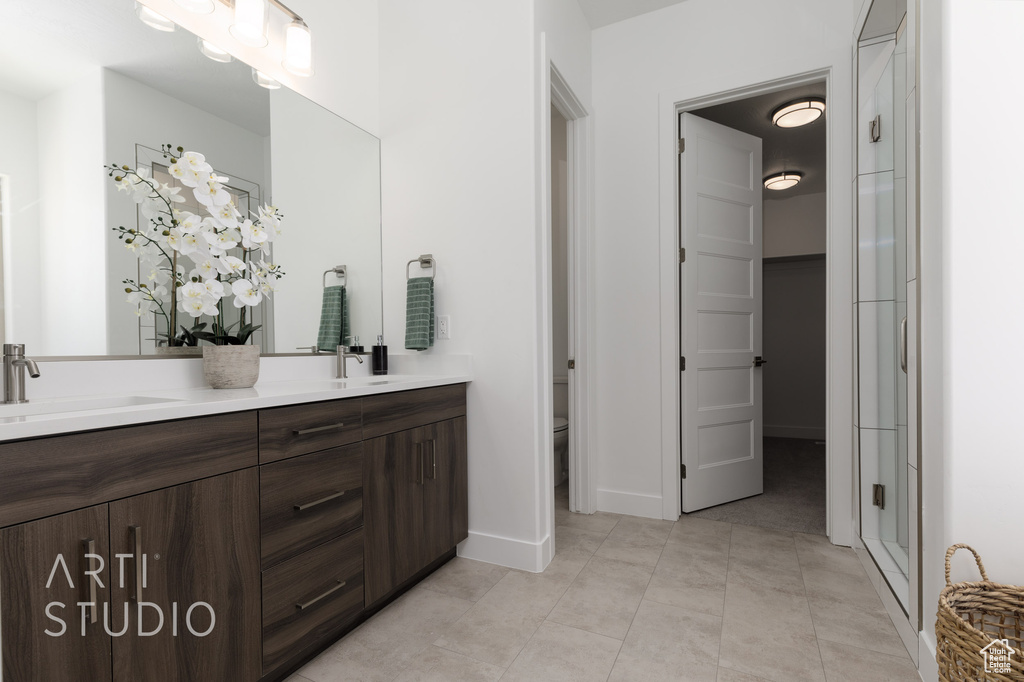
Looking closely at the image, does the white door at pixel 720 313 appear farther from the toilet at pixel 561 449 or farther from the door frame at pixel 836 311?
the toilet at pixel 561 449

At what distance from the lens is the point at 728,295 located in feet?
9.91

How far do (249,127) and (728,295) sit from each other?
265cm

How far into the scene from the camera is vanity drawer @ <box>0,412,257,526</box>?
0.86m

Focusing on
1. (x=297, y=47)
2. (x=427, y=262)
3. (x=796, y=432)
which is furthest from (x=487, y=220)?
(x=796, y=432)

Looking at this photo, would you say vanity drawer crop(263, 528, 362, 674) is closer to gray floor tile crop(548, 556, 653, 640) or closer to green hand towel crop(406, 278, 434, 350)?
gray floor tile crop(548, 556, 653, 640)

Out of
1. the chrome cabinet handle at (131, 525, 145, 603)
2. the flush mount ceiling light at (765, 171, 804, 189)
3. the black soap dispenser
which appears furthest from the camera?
the flush mount ceiling light at (765, 171, 804, 189)

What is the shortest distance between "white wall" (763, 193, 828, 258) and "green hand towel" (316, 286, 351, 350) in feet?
15.3

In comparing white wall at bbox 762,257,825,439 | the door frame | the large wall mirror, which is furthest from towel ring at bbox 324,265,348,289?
white wall at bbox 762,257,825,439

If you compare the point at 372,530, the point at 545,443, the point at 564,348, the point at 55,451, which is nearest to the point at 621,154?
the point at 564,348

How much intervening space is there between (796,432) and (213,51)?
5877 mm

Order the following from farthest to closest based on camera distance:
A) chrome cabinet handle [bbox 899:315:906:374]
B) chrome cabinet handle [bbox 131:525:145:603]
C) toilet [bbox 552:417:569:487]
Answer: toilet [bbox 552:417:569:487] < chrome cabinet handle [bbox 899:315:906:374] < chrome cabinet handle [bbox 131:525:145:603]

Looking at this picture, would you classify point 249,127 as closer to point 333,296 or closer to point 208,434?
point 333,296

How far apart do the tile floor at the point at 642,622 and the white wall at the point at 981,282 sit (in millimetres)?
594

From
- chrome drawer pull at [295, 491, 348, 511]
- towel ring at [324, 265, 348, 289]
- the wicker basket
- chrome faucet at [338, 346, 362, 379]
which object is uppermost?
towel ring at [324, 265, 348, 289]
